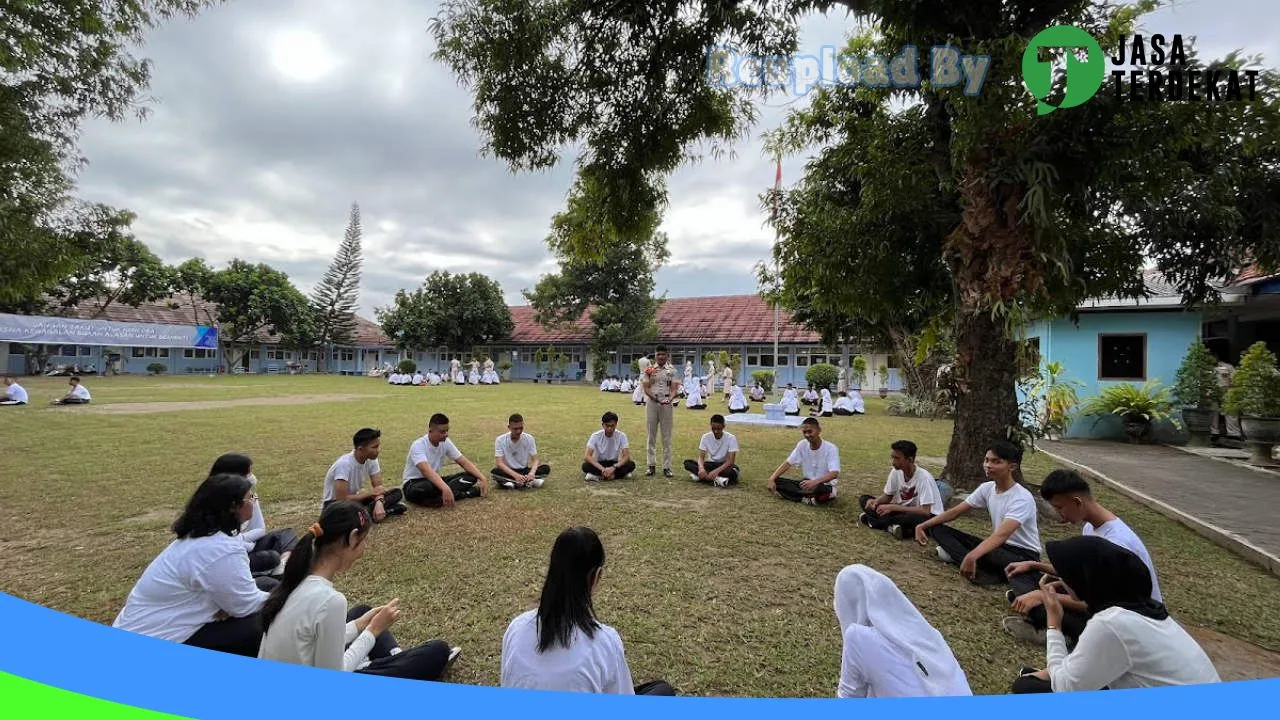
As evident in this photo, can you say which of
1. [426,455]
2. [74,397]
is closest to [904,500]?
[426,455]

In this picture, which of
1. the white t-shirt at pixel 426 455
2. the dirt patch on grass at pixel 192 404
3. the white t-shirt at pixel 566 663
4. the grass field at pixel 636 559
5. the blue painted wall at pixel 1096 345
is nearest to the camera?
the white t-shirt at pixel 566 663

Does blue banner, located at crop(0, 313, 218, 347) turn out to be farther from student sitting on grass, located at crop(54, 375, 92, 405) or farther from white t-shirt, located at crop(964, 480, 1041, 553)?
white t-shirt, located at crop(964, 480, 1041, 553)

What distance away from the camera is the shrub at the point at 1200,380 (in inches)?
402

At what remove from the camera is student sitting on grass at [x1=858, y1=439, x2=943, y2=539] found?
473 cm

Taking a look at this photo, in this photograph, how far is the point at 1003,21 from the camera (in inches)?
194

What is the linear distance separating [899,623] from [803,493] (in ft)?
14.0

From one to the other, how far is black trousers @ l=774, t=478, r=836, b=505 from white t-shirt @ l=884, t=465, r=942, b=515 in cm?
90

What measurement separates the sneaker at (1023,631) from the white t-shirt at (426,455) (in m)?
4.90

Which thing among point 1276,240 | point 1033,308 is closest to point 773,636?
point 1033,308

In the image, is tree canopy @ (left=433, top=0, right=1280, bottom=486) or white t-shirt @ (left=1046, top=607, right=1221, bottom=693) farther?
tree canopy @ (left=433, top=0, right=1280, bottom=486)

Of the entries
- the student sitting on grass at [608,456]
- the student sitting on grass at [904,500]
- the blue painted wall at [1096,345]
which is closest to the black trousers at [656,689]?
the student sitting on grass at [904,500]

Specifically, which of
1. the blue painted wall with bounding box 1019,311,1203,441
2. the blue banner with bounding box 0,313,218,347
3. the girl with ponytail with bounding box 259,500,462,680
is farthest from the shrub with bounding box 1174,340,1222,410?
the blue banner with bounding box 0,313,218,347

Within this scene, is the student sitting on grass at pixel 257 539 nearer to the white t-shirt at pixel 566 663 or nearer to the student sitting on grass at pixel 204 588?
the student sitting on grass at pixel 204 588

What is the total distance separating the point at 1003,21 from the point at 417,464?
7211 millimetres
